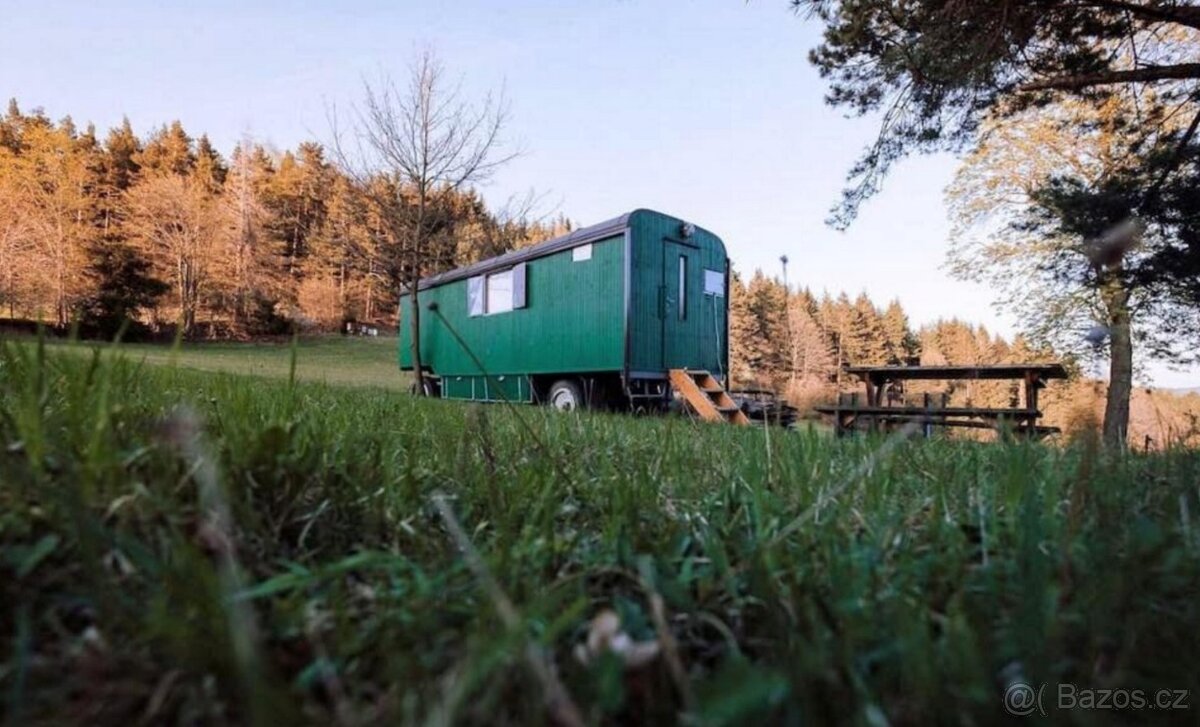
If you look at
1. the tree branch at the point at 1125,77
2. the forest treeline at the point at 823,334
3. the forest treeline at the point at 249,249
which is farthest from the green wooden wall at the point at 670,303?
the forest treeline at the point at 823,334

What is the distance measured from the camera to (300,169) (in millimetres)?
41125

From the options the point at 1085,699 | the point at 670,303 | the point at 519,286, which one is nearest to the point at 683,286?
the point at 670,303

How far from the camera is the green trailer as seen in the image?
7996 millimetres

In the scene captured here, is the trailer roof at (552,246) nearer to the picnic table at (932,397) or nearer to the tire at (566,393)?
the tire at (566,393)

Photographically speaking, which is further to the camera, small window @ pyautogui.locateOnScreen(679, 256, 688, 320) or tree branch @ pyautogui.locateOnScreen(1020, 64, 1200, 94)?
small window @ pyautogui.locateOnScreen(679, 256, 688, 320)

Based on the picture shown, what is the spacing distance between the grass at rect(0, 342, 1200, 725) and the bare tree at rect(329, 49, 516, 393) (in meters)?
12.4

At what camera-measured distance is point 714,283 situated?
360 inches

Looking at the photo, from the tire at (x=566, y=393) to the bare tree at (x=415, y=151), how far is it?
4705mm

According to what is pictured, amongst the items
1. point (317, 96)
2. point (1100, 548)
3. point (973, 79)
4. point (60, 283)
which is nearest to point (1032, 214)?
point (973, 79)

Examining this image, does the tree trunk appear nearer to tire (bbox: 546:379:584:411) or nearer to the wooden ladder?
the wooden ladder

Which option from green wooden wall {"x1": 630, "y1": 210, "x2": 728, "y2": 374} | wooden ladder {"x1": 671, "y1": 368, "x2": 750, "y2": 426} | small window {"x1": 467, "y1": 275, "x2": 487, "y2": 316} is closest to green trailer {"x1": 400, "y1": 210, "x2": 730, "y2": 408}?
green wooden wall {"x1": 630, "y1": 210, "x2": 728, "y2": 374}

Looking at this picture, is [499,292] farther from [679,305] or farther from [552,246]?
[679,305]

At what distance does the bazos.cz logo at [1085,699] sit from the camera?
0.43 metres

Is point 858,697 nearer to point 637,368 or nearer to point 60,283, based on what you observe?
point 637,368
